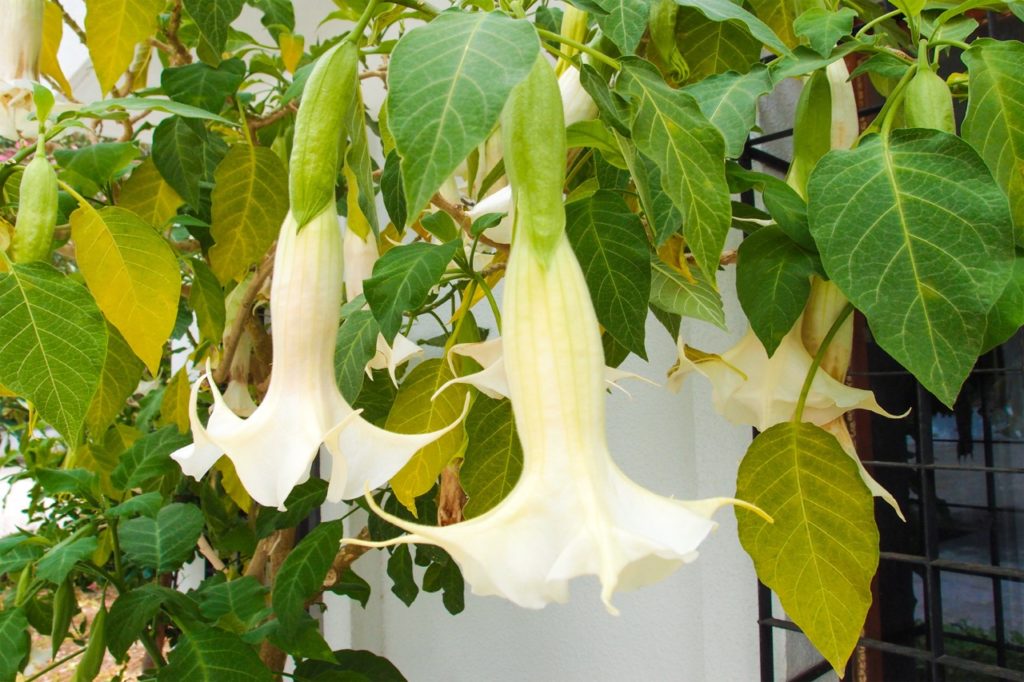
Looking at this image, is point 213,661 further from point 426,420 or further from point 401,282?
point 401,282

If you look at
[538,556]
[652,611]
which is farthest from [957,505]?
[538,556]

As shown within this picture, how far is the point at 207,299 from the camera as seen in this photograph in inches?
30.9

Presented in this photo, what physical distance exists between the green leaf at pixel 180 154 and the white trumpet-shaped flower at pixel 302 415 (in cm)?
42

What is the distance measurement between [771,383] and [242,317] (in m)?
0.65

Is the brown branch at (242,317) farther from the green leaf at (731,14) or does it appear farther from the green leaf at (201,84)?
the green leaf at (731,14)

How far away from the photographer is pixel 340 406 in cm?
33

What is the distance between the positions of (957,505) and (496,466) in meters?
1.01

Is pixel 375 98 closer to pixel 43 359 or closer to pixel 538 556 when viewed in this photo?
pixel 43 359

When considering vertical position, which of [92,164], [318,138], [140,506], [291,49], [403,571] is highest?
[291,49]

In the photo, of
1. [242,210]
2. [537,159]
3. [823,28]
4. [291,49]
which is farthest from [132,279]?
[291,49]

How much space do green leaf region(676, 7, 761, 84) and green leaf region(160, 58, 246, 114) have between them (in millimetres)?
395

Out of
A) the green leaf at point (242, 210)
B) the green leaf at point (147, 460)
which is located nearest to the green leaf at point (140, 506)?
the green leaf at point (147, 460)

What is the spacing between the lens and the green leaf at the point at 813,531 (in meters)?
0.39

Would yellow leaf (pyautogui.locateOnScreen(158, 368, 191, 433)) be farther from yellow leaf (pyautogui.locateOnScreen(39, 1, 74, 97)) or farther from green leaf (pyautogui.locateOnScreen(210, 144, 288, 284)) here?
yellow leaf (pyautogui.locateOnScreen(39, 1, 74, 97))
